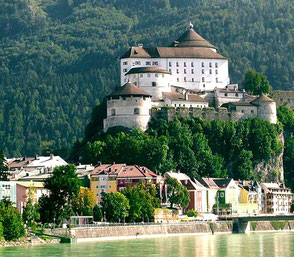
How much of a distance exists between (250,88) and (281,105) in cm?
458

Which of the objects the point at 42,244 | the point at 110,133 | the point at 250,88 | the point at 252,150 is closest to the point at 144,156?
the point at 110,133

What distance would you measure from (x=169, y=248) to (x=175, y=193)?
1233 inches

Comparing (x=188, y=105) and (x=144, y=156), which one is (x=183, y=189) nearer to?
(x=144, y=156)

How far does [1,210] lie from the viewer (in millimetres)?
91562

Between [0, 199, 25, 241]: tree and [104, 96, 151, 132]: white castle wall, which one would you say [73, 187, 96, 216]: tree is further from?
[104, 96, 151, 132]: white castle wall

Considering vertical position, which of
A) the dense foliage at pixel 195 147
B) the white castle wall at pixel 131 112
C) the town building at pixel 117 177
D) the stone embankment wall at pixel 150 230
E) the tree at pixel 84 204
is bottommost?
the stone embankment wall at pixel 150 230

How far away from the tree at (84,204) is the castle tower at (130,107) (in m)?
22.2

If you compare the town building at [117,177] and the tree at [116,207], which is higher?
the town building at [117,177]

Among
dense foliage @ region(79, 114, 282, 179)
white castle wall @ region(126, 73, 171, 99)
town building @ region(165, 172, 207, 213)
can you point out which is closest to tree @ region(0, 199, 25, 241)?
town building @ region(165, 172, 207, 213)

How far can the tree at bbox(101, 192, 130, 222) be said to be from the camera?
348 feet

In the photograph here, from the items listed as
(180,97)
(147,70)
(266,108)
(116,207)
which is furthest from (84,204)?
(266,108)

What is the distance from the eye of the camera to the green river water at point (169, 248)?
82625 millimetres

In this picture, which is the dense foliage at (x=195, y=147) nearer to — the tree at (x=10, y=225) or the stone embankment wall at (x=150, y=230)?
the stone embankment wall at (x=150, y=230)

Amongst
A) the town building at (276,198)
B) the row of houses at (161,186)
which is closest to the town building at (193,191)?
the row of houses at (161,186)
